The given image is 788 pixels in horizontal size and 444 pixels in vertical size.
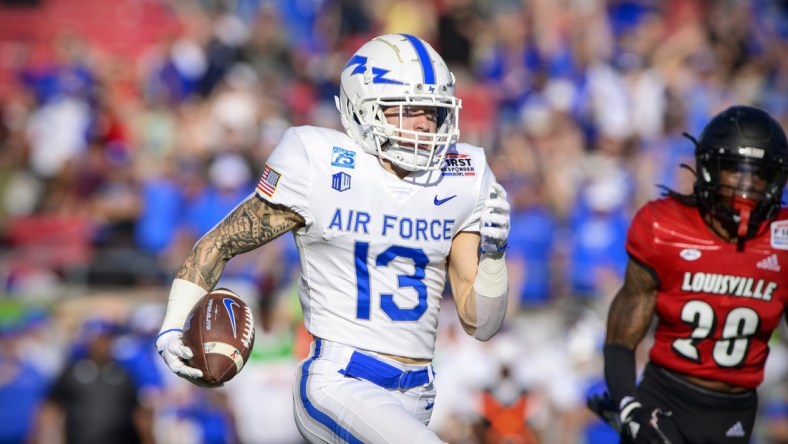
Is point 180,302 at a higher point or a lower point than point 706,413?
higher

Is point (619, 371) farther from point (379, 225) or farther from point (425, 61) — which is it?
point (425, 61)

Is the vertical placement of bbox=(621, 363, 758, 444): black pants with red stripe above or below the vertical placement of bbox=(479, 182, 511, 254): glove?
below

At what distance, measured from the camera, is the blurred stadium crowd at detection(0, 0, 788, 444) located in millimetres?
9469

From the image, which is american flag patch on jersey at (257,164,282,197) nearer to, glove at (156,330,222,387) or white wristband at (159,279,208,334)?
white wristband at (159,279,208,334)

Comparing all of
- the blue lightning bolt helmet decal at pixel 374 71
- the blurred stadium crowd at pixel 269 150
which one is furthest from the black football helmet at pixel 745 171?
the blurred stadium crowd at pixel 269 150

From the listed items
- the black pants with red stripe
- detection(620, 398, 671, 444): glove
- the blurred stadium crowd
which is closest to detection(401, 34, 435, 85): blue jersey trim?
detection(620, 398, 671, 444): glove

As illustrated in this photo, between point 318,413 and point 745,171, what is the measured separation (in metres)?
2.16

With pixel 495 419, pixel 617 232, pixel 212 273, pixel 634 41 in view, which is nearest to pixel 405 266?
pixel 212 273

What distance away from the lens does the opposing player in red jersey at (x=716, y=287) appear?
16.2ft

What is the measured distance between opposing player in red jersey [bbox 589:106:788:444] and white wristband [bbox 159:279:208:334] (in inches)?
72.9

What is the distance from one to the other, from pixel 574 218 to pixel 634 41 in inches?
103

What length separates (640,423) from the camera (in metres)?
4.71

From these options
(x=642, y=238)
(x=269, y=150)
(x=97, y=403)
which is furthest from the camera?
(x=269, y=150)

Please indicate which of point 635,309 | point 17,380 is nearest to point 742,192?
point 635,309
